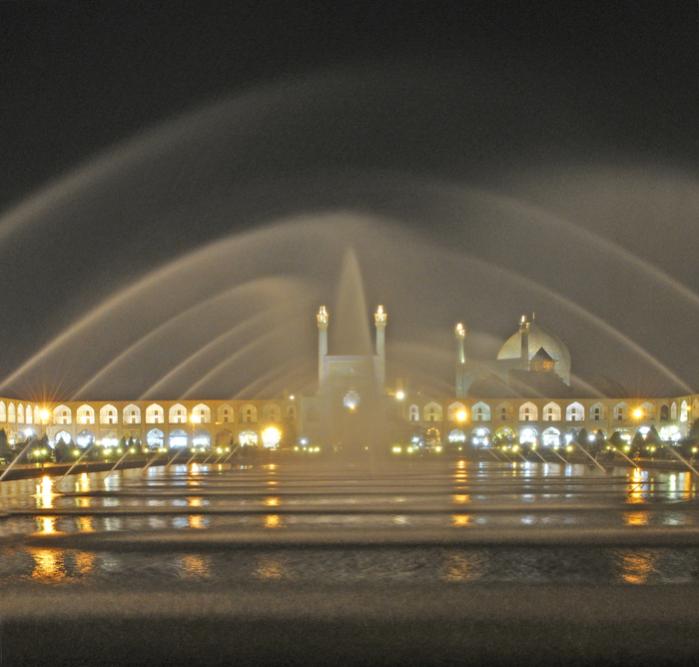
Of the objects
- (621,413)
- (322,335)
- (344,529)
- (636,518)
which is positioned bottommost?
(621,413)

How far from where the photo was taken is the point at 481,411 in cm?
9331

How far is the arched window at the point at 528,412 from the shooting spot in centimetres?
9362

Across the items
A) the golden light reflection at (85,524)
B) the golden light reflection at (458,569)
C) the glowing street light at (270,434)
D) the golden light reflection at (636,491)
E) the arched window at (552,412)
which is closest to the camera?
the golden light reflection at (458,569)

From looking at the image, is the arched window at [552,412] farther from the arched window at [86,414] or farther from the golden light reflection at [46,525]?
the golden light reflection at [46,525]

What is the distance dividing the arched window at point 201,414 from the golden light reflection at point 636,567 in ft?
269

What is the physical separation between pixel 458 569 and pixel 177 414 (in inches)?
3297

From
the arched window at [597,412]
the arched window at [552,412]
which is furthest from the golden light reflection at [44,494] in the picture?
the arched window at [597,412]

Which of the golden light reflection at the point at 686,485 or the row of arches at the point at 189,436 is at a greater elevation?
the golden light reflection at the point at 686,485

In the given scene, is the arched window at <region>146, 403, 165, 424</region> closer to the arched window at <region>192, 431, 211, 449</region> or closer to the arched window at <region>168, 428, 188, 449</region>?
the arched window at <region>168, 428, 188, 449</region>

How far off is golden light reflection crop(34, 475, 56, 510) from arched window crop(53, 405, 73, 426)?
6501 cm

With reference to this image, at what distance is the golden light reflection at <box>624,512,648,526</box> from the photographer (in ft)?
45.1

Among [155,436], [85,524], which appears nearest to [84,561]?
[85,524]

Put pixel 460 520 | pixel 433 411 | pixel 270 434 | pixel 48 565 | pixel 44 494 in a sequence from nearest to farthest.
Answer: pixel 48 565, pixel 460 520, pixel 44 494, pixel 270 434, pixel 433 411

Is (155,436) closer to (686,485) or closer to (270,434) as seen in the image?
(270,434)
